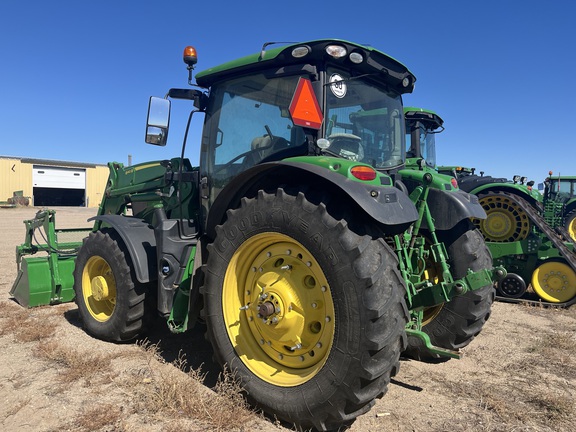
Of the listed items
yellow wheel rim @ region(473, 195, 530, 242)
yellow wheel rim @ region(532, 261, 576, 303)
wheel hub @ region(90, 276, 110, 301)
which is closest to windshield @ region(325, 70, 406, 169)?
wheel hub @ region(90, 276, 110, 301)

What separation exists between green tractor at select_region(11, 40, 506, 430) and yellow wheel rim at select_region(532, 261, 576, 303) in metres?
3.85

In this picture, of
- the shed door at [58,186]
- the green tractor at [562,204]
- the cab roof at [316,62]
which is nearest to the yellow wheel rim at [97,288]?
the cab roof at [316,62]

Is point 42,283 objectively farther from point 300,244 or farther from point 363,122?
point 363,122

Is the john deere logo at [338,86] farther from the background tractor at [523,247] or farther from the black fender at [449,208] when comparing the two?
the background tractor at [523,247]

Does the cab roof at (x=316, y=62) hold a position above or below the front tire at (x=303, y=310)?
above

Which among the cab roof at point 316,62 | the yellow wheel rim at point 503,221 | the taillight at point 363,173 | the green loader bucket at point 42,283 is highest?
the cab roof at point 316,62

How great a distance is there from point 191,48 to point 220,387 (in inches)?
109

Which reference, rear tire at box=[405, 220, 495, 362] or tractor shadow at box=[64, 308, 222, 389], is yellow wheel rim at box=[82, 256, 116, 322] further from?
rear tire at box=[405, 220, 495, 362]

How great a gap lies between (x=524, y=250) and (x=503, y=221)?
0.91 metres

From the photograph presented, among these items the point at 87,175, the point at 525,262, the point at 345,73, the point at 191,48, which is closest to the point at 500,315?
the point at 525,262

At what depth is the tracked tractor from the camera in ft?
22.0

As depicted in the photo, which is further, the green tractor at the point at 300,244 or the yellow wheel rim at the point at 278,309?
the yellow wheel rim at the point at 278,309

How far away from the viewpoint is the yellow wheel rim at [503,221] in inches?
296

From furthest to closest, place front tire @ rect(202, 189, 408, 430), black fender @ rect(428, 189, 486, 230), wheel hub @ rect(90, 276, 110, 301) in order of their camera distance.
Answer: wheel hub @ rect(90, 276, 110, 301) < black fender @ rect(428, 189, 486, 230) < front tire @ rect(202, 189, 408, 430)
